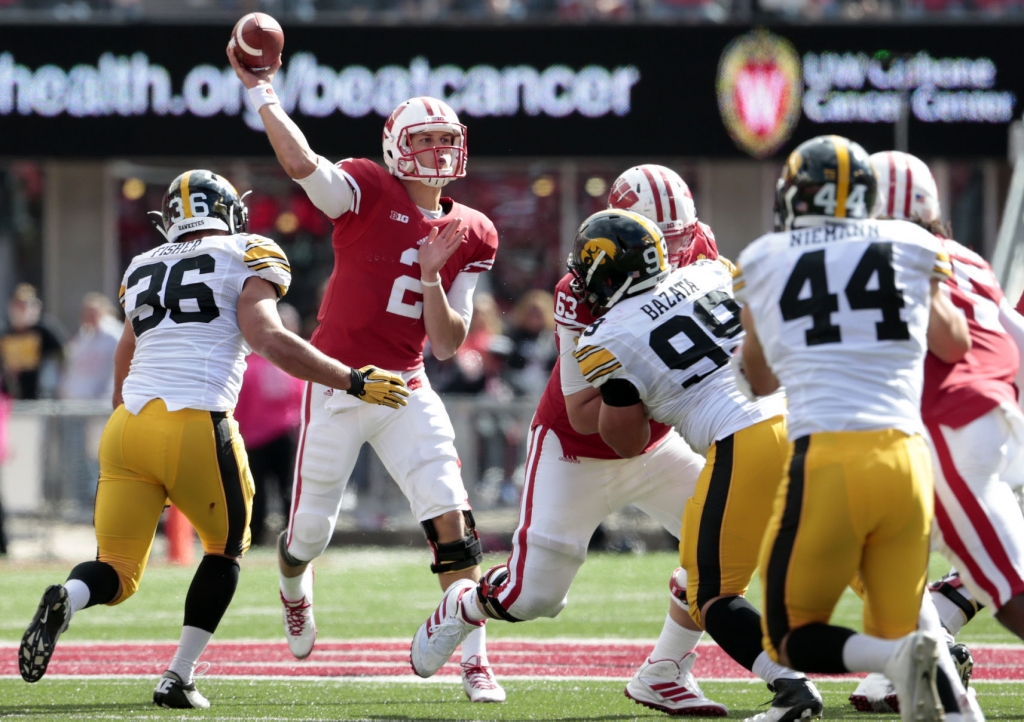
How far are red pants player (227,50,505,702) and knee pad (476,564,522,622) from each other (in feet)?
1.52

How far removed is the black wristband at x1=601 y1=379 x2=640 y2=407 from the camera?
4508mm

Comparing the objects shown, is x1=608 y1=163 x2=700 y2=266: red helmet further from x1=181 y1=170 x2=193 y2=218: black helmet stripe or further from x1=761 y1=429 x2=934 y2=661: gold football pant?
x1=761 y1=429 x2=934 y2=661: gold football pant

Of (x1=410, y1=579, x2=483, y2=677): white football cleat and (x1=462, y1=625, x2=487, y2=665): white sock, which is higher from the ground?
(x1=410, y1=579, x2=483, y2=677): white football cleat

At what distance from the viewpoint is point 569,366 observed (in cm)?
501

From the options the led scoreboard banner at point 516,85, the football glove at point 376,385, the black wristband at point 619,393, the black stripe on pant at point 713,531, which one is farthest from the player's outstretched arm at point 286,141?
the led scoreboard banner at point 516,85

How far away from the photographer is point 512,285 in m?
15.3

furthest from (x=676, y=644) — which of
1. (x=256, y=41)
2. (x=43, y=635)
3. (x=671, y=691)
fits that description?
(x=256, y=41)

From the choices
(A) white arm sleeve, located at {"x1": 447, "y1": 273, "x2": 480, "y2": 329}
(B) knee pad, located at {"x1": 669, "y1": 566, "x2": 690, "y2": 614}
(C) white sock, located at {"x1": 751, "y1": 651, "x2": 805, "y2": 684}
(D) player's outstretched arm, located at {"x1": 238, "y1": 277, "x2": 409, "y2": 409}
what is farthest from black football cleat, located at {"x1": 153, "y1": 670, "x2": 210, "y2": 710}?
(C) white sock, located at {"x1": 751, "y1": 651, "x2": 805, "y2": 684}

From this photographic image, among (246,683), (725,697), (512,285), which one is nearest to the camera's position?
(725,697)

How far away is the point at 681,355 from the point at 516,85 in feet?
32.2

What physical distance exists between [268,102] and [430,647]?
2060mm

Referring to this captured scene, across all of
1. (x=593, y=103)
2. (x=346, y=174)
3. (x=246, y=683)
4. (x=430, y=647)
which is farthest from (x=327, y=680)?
(x=593, y=103)

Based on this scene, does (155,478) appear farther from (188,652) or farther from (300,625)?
(300,625)

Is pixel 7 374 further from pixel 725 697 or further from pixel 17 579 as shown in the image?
pixel 725 697
